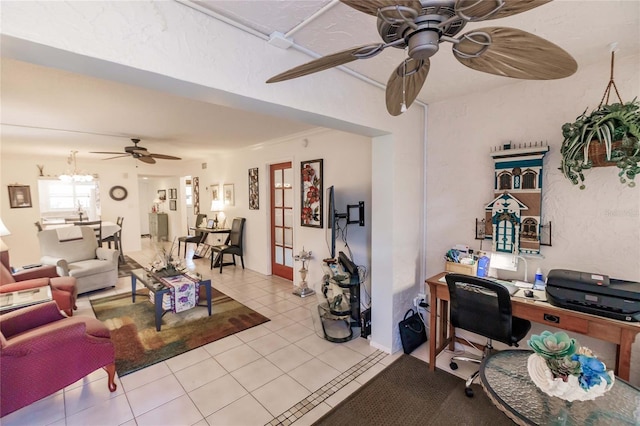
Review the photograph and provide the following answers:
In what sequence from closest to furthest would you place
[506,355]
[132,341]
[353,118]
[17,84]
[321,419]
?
[506,355], [321,419], [353,118], [17,84], [132,341]

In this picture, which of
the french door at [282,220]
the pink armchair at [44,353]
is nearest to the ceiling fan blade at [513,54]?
the pink armchair at [44,353]

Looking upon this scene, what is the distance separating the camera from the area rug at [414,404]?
6.15 feet

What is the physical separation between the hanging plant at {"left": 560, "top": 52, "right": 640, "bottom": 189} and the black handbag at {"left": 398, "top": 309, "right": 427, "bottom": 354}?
1.76 meters

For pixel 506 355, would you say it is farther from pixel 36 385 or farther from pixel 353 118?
pixel 36 385

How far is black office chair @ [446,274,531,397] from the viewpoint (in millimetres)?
1960

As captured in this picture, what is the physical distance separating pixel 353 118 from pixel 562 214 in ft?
5.84

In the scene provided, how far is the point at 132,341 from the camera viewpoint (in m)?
2.85

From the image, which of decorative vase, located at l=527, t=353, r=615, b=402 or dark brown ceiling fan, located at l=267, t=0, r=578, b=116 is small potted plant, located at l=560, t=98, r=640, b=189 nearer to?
dark brown ceiling fan, located at l=267, t=0, r=578, b=116

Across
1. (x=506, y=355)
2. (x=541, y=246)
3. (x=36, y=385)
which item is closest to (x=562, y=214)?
(x=541, y=246)

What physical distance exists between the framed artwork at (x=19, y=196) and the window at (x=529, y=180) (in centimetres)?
888

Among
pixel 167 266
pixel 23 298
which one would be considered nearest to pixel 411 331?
pixel 167 266

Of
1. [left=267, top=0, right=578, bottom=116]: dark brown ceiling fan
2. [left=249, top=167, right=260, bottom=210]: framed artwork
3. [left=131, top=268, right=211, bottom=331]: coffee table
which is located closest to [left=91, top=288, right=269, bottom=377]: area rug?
[left=131, top=268, right=211, bottom=331]: coffee table

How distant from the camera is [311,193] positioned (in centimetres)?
414

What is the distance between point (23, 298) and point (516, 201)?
14.0 feet
